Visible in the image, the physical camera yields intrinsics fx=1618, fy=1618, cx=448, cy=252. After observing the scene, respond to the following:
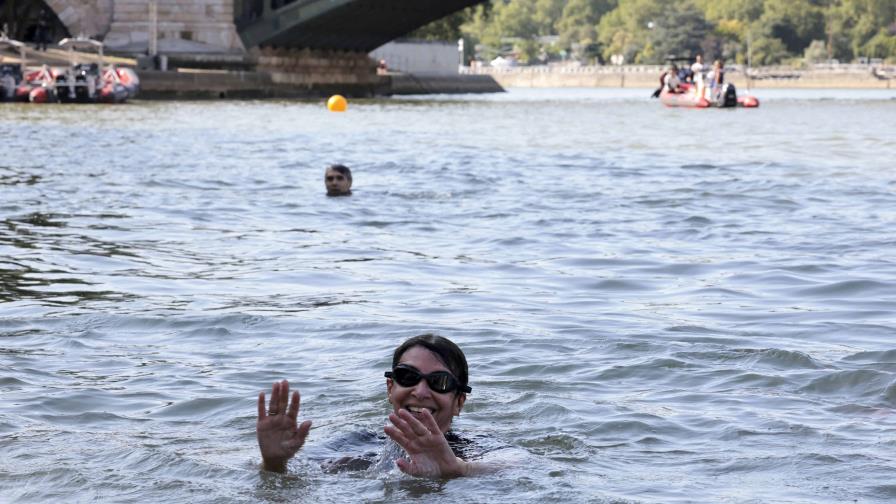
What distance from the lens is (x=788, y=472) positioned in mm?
6000

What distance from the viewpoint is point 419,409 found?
577cm

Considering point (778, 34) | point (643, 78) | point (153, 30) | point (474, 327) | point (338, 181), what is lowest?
point (643, 78)

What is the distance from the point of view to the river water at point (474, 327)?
6.03 metres

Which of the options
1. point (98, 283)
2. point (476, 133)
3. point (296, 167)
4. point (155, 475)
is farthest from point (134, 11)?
point (155, 475)

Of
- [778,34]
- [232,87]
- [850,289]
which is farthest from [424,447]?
[778,34]

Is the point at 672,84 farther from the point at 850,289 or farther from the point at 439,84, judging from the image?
the point at 850,289

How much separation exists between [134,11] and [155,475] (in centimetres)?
5923

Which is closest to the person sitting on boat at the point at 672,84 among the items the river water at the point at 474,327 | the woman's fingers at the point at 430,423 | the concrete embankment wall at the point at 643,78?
the river water at the point at 474,327

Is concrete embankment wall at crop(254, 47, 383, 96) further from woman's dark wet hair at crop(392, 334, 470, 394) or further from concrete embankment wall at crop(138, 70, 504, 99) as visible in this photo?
woman's dark wet hair at crop(392, 334, 470, 394)

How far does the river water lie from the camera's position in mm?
6027

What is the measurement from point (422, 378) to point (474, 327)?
10.8 ft

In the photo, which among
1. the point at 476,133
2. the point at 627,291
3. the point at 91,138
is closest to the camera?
the point at 627,291

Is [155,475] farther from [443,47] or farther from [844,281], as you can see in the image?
[443,47]

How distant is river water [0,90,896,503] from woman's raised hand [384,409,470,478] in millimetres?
77
